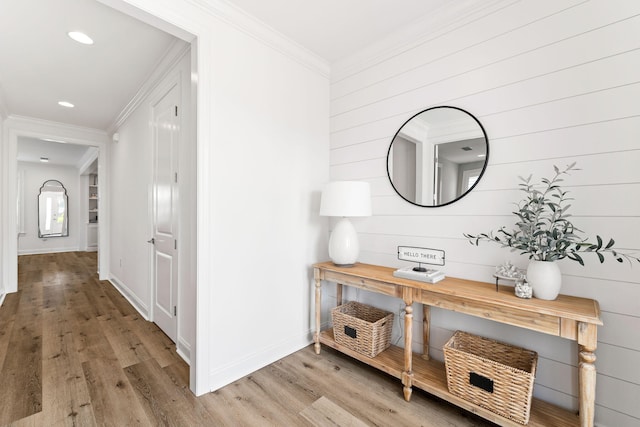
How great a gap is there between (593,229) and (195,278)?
226cm

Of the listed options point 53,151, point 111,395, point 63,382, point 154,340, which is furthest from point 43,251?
point 111,395

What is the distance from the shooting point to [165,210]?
263cm

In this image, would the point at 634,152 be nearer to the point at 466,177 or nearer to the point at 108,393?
the point at 466,177

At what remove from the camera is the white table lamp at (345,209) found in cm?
209

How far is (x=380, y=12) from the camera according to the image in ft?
6.39

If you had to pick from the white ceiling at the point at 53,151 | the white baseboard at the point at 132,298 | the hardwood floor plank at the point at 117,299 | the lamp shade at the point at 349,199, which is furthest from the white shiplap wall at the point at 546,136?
the white ceiling at the point at 53,151

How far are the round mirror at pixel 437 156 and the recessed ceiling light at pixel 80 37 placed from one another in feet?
Result: 8.15

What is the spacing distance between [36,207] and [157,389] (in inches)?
343

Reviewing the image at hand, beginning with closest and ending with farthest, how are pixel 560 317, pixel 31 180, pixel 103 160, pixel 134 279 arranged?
1. pixel 560 317
2. pixel 134 279
3. pixel 103 160
4. pixel 31 180

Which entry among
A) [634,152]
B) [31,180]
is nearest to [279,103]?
[634,152]

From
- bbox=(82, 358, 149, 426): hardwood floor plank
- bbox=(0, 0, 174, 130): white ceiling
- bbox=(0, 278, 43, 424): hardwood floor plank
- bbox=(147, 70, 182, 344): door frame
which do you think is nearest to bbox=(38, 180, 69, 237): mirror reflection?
bbox=(0, 0, 174, 130): white ceiling

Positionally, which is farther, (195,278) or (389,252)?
(389,252)

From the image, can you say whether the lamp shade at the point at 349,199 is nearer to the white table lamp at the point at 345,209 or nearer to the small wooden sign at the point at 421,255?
the white table lamp at the point at 345,209

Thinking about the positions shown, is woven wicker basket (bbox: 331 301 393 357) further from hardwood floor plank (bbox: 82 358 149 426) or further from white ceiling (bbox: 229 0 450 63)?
white ceiling (bbox: 229 0 450 63)
